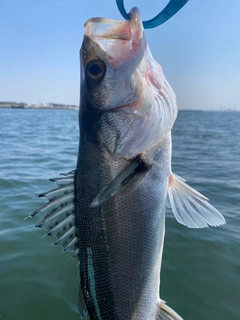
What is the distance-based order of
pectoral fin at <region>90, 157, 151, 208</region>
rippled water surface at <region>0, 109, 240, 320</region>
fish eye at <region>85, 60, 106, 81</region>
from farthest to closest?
rippled water surface at <region>0, 109, 240, 320</region>
fish eye at <region>85, 60, 106, 81</region>
pectoral fin at <region>90, 157, 151, 208</region>

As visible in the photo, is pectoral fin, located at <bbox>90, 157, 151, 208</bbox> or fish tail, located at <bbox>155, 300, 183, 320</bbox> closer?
pectoral fin, located at <bbox>90, 157, 151, 208</bbox>

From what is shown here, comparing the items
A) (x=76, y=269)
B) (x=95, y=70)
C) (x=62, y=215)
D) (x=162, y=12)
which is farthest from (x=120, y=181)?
(x=76, y=269)

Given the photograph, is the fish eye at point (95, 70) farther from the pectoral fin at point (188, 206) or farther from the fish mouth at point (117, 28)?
the pectoral fin at point (188, 206)

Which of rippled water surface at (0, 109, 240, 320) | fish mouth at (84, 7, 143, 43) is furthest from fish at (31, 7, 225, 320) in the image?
rippled water surface at (0, 109, 240, 320)

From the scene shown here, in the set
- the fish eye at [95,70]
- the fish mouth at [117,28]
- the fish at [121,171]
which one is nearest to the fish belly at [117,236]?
→ the fish at [121,171]

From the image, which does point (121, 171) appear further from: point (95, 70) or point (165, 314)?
point (165, 314)

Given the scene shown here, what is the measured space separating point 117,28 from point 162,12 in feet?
0.87

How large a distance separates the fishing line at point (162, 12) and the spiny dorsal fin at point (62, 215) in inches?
38.4

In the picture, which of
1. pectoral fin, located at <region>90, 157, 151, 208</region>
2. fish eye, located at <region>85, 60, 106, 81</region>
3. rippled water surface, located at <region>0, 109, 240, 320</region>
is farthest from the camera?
rippled water surface, located at <region>0, 109, 240, 320</region>

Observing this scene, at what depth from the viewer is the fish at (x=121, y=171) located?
1.62m

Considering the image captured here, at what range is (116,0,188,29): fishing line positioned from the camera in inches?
62.0

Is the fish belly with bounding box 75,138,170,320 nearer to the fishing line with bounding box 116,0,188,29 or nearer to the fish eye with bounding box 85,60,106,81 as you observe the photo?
the fish eye with bounding box 85,60,106,81

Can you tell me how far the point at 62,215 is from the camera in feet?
5.78

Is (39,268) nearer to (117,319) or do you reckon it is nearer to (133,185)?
(117,319)
